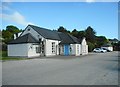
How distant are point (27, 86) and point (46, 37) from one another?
2639 centimetres

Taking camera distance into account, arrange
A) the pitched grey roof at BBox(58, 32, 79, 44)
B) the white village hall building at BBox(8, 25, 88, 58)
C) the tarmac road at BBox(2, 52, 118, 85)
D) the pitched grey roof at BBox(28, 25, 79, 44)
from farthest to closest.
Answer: the pitched grey roof at BBox(58, 32, 79, 44)
the pitched grey roof at BBox(28, 25, 79, 44)
the white village hall building at BBox(8, 25, 88, 58)
the tarmac road at BBox(2, 52, 118, 85)

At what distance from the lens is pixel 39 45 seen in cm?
3388

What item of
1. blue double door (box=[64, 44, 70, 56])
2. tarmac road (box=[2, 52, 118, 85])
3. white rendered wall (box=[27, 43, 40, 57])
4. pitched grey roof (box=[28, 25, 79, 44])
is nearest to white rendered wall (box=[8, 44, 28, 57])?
white rendered wall (box=[27, 43, 40, 57])

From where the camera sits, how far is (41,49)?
111 feet

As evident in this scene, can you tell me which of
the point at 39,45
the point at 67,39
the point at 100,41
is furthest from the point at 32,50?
the point at 100,41

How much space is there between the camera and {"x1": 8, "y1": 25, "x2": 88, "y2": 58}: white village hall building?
3184cm

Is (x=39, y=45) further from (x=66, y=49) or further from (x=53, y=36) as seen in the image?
(x=66, y=49)

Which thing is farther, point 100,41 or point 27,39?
point 100,41

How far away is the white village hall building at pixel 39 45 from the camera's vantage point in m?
31.8

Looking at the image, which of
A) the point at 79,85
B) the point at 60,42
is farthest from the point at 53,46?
the point at 79,85

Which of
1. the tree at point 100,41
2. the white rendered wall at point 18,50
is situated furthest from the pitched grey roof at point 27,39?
the tree at point 100,41

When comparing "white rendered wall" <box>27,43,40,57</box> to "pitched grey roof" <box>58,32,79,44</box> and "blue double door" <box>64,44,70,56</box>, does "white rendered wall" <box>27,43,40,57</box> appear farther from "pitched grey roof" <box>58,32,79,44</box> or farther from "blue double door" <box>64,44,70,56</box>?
"pitched grey roof" <box>58,32,79,44</box>

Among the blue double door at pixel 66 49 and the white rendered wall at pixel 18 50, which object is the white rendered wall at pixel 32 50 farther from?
the blue double door at pixel 66 49

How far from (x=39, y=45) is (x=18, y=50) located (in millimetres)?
3845
